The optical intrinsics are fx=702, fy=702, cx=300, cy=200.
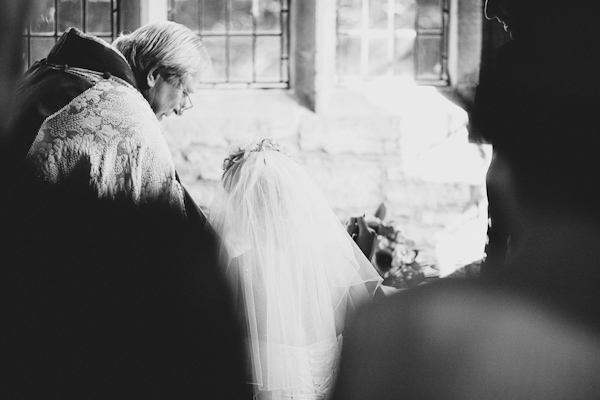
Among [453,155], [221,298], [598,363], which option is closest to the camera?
[598,363]

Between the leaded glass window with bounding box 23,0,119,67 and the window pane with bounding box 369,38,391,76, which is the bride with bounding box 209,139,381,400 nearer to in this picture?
the window pane with bounding box 369,38,391,76

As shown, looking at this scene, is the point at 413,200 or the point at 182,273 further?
the point at 413,200

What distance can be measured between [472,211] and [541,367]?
152 inches

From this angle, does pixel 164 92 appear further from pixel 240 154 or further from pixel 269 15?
pixel 269 15

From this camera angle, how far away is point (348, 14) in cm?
445

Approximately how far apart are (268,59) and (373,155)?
36.3 inches

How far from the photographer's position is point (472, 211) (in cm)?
423

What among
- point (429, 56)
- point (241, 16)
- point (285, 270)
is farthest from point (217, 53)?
point (285, 270)

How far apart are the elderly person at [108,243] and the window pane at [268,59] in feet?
6.51

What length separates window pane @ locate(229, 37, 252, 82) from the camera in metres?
4.46

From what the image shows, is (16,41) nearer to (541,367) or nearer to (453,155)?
(541,367)

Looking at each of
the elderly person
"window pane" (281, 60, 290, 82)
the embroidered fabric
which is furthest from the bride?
"window pane" (281, 60, 290, 82)

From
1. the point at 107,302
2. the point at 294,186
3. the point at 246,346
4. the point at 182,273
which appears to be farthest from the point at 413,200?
the point at 107,302

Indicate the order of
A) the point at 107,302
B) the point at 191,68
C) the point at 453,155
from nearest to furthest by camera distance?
the point at 107,302
the point at 191,68
the point at 453,155
